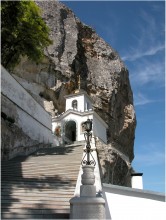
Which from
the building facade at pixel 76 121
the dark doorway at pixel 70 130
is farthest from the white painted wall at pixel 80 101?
the dark doorway at pixel 70 130

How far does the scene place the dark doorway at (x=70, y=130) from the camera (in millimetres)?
31188

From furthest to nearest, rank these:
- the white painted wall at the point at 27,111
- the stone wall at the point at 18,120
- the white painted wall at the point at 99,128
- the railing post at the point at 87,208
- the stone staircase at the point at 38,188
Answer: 1. the white painted wall at the point at 99,128
2. the white painted wall at the point at 27,111
3. the stone wall at the point at 18,120
4. the stone staircase at the point at 38,188
5. the railing post at the point at 87,208

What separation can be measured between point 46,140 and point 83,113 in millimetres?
9037

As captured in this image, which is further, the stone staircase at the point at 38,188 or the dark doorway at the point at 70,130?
the dark doorway at the point at 70,130

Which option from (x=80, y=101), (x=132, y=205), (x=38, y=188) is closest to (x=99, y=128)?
(x=80, y=101)

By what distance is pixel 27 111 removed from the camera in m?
18.8

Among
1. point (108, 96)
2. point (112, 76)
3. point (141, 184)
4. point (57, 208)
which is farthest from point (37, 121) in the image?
point (112, 76)

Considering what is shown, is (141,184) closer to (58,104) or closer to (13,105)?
(13,105)

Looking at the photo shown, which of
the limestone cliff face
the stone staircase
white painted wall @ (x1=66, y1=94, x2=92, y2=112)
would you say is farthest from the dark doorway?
the stone staircase

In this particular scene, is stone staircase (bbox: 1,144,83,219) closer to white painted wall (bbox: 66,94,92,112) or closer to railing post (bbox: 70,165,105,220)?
railing post (bbox: 70,165,105,220)

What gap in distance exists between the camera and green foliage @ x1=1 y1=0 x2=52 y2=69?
54.6 ft

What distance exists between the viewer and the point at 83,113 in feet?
98.4

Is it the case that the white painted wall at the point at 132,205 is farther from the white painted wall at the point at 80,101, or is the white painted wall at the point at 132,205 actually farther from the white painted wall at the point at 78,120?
the white painted wall at the point at 80,101

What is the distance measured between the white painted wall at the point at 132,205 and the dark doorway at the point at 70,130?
70.3 ft
